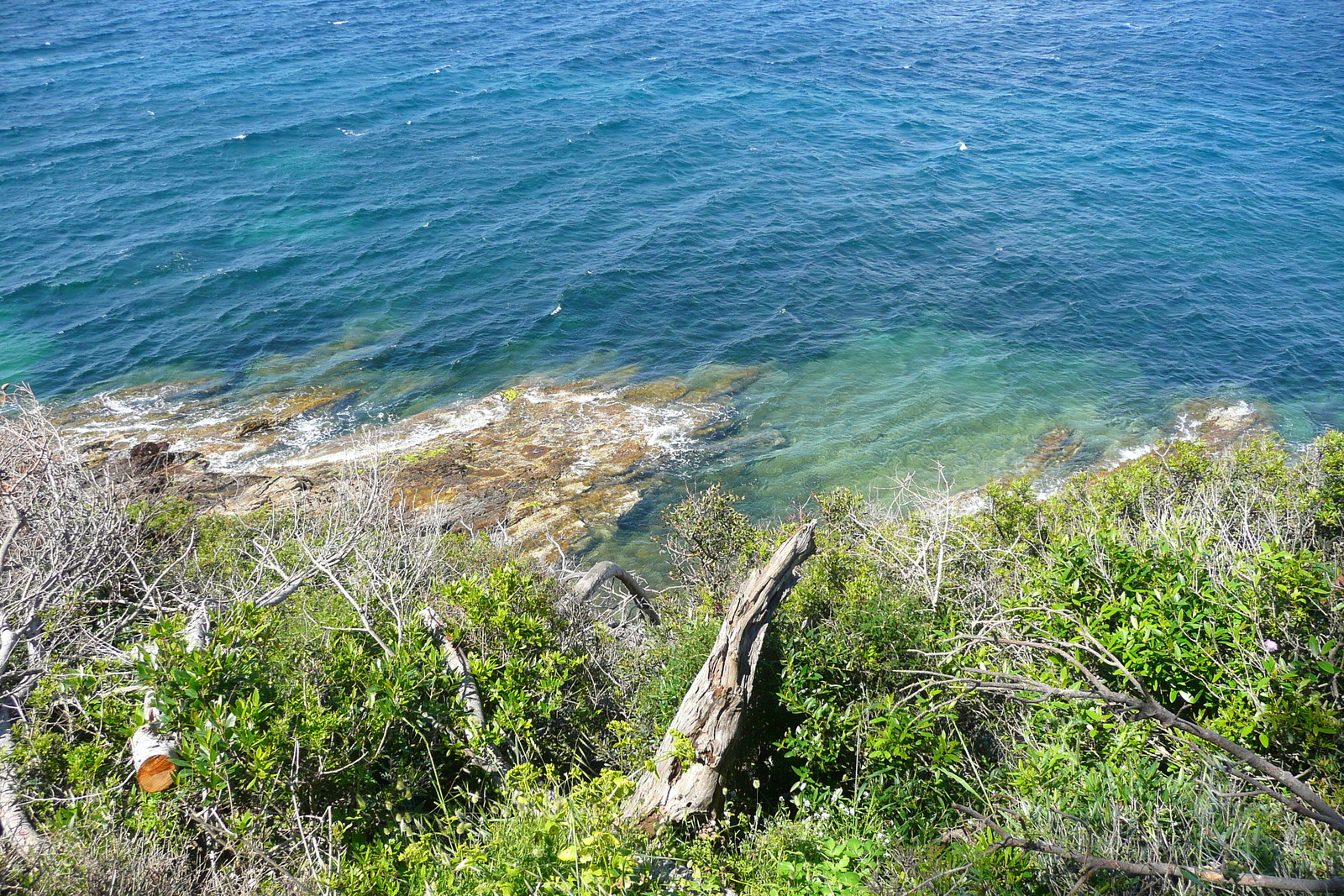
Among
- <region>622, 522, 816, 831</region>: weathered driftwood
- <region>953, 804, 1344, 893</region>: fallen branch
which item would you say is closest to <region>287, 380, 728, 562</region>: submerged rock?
<region>622, 522, 816, 831</region>: weathered driftwood

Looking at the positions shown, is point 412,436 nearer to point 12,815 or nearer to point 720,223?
point 12,815

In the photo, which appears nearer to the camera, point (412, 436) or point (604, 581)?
point (604, 581)

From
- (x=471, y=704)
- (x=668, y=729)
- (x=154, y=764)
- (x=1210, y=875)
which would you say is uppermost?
(x=1210, y=875)

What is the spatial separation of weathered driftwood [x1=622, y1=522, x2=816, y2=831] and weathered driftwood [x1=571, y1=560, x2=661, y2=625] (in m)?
3.17

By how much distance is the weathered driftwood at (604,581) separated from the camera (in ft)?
33.8

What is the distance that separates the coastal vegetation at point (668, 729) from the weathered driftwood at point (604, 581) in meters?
0.47

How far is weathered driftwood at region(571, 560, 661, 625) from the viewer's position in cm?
1031

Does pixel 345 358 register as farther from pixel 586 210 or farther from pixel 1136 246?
pixel 1136 246

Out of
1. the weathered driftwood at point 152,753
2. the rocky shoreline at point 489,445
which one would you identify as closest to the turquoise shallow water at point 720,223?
the rocky shoreline at point 489,445

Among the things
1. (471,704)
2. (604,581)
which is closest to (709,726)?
(471,704)

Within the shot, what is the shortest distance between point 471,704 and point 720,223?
28.9m

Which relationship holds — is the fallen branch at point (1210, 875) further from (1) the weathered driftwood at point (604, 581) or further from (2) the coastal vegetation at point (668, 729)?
(1) the weathered driftwood at point (604, 581)

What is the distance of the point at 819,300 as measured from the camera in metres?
28.8

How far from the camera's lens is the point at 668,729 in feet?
23.2
